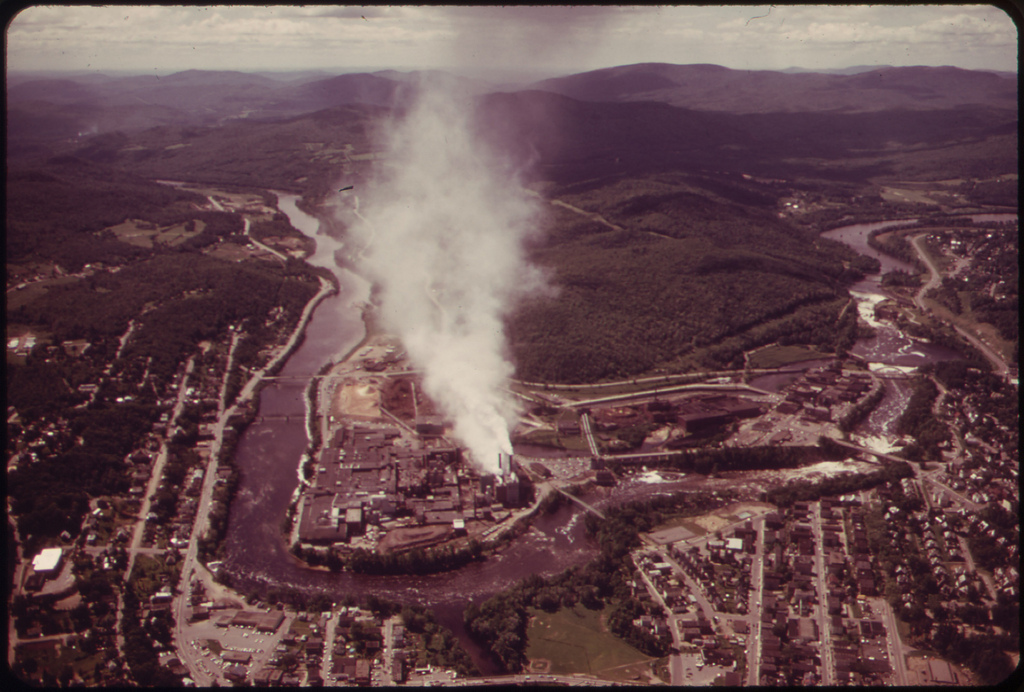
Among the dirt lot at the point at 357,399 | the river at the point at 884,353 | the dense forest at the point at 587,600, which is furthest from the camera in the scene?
the dirt lot at the point at 357,399

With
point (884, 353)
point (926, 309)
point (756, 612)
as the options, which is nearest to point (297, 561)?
point (756, 612)

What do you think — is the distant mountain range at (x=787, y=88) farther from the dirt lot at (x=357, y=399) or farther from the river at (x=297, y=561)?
the river at (x=297, y=561)

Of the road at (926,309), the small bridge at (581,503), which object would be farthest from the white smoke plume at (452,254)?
the road at (926,309)

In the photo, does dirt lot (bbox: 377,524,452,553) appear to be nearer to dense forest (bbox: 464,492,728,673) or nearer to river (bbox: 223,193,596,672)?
river (bbox: 223,193,596,672)

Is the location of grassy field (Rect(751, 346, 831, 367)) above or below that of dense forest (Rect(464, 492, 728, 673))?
above

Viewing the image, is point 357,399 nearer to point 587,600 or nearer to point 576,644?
point 587,600

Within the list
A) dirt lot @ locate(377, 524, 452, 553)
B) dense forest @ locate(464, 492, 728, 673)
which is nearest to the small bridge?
dense forest @ locate(464, 492, 728, 673)

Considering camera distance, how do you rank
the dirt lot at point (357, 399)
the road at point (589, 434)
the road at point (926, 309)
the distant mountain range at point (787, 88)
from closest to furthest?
the road at point (589, 434), the dirt lot at point (357, 399), the road at point (926, 309), the distant mountain range at point (787, 88)
